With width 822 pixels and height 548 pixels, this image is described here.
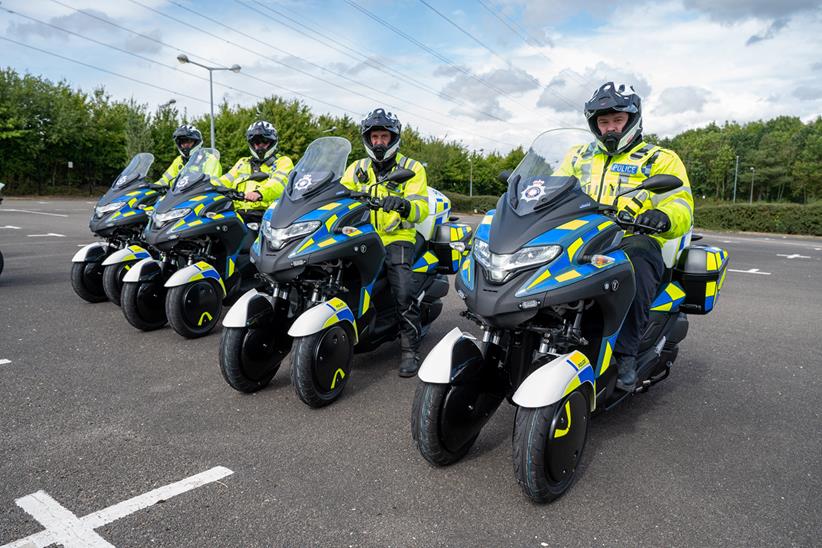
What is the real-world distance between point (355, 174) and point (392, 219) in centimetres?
51

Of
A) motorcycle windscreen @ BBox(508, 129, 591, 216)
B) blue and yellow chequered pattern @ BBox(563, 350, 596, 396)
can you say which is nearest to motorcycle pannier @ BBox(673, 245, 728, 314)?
motorcycle windscreen @ BBox(508, 129, 591, 216)

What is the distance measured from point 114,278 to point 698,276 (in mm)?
5428

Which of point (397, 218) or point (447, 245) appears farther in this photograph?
point (447, 245)

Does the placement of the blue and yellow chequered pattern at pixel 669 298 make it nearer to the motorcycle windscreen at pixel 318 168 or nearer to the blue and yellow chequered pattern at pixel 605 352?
the blue and yellow chequered pattern at pixel 605 352

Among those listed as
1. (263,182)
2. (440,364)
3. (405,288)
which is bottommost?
(440,364)

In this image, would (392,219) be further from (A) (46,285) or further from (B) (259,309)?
(A) (46,285)

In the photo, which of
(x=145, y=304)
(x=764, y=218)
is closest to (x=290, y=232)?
(x=145, y=304)

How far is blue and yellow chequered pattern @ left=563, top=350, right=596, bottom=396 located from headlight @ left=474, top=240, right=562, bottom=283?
0.47 metres

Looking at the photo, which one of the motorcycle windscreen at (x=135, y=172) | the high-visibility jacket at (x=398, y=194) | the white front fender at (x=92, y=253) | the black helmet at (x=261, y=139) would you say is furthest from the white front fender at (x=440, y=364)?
the white front fender at (x=92, y=253)

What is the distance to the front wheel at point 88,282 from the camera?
6.79 m

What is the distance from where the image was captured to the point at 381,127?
4.68 meters

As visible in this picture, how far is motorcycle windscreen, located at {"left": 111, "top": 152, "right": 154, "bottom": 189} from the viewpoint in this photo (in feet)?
21.8

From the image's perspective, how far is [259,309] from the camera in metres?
4.10

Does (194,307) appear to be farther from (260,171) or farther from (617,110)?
(617,110)
